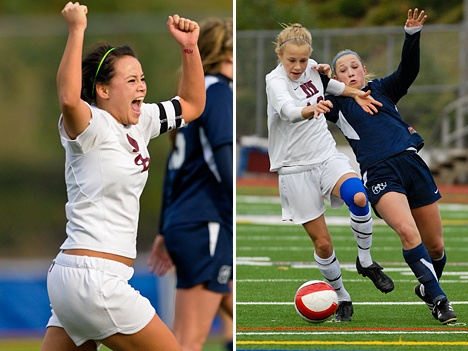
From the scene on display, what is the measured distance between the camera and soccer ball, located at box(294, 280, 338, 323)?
6156mm

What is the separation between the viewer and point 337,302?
6211 millimetres

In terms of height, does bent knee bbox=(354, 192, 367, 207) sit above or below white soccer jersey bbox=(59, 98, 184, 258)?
below

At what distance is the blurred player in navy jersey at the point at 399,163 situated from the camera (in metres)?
6.06

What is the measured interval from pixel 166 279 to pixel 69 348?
6059mm

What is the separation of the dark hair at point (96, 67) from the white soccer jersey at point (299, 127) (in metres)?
1.97

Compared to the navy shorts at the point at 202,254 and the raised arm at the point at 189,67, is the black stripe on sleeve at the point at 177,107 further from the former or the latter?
the navy shorts at the point at 202,254

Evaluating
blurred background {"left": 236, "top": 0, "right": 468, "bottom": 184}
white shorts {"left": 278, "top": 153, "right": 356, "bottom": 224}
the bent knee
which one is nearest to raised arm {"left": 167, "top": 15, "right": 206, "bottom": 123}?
the bent knee

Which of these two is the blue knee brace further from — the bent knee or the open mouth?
the open mouth

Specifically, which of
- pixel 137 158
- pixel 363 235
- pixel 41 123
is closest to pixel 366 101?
pixel 363 235

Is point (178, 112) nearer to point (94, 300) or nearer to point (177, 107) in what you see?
point (177, 107)

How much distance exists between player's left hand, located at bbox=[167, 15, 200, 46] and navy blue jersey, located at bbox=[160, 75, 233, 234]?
1.04 meters

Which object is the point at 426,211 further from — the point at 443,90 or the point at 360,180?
the point at 443,90

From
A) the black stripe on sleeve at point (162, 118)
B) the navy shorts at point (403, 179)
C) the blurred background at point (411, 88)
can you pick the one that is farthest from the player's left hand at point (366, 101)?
the blurred background at point (411, 88)

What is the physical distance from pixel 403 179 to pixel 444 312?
78 centimetres
